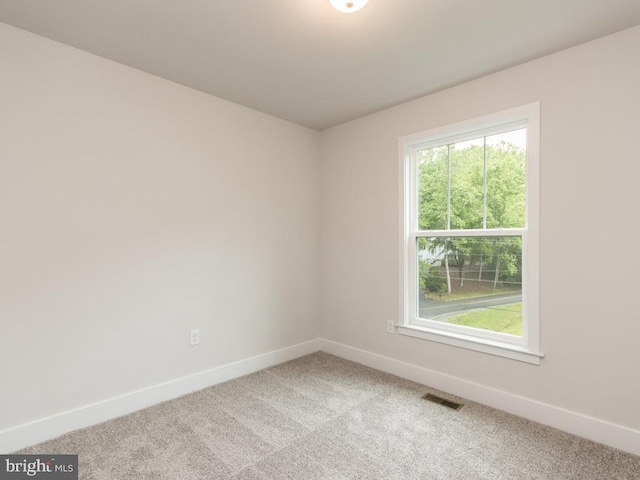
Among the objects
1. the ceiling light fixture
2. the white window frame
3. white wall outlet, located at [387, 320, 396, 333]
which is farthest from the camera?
white wall outlet, located at [387, 320, 396, 333]

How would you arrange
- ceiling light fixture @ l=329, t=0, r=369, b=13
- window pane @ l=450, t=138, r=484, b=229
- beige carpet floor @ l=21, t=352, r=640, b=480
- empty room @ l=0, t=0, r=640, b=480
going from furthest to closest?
window pane @ l=450, t=138, r=484, b=229 < empty room @ l=0, t=0, r=640, b=480 < beige carpet floor @ l=21, t=352, r=640, b=480 < ceiling light fixture @ l=329, t=0, r=369, b=13

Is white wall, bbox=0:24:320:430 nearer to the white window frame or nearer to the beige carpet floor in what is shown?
the beige carpet floor

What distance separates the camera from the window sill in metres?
2.25

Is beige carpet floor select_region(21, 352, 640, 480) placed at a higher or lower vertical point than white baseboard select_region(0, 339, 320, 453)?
lower

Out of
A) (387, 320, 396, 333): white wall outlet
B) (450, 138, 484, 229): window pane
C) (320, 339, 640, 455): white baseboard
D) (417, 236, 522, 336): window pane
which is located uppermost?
(450, 138, 484, 229): window pane

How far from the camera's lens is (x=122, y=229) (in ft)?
7.54

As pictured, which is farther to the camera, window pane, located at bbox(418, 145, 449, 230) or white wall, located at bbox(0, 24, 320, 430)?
window pane, located at bbox(418, 145, 449, 230)

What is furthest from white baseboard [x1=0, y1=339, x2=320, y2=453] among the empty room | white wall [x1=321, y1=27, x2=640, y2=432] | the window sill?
white wall [x1=321, y1=27, x2=640, y2=432]

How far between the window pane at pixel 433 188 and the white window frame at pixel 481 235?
0.17 ft

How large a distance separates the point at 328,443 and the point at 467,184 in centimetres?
211

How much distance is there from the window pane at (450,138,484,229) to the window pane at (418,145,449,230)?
0.22ft

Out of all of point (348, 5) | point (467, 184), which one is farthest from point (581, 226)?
point (348, 5)

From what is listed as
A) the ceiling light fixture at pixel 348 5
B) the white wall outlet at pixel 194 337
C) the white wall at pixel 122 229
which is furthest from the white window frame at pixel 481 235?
the white wall outlet at pixel 194 337

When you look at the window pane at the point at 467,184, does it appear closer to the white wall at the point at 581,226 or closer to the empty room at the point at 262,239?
the empty room at the point at 262,239
